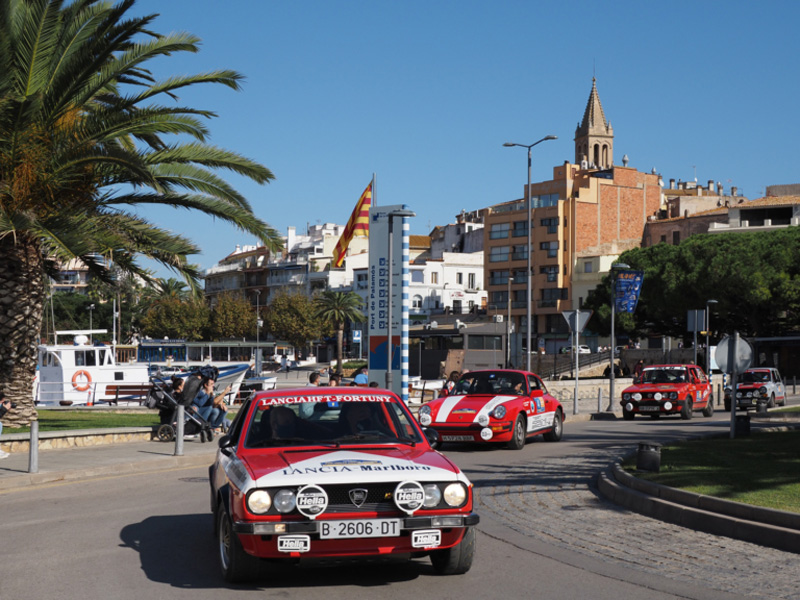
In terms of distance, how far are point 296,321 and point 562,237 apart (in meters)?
32.5

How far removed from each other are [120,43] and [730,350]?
40.8ft

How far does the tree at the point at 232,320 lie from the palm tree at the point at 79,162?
99.3 meters

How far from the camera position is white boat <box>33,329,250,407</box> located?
132ft

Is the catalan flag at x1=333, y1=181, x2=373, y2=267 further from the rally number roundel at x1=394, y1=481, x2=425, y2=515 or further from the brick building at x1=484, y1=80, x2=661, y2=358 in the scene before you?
the brick building at x1=484, y1=80, x2=661, y2=358

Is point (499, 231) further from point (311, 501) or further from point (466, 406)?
point (311, 501)

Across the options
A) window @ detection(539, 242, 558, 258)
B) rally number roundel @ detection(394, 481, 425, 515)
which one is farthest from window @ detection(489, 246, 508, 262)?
rally number roundel @ detection(394, 481, 425, 515)

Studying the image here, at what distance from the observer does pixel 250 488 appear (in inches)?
263

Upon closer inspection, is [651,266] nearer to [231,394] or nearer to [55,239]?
[231,394]

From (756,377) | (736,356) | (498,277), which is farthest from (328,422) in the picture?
(498,277)

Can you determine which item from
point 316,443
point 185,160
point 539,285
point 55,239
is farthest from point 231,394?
point 539,285

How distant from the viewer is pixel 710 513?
9641 mm

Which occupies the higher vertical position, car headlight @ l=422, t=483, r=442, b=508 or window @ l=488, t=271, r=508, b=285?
window @ l=488, t=271, r=508, b=285

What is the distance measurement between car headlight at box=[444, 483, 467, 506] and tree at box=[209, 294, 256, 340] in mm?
113767

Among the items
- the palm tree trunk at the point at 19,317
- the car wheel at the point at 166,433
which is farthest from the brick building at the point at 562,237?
the palm tree trunk at the point at 19,317
